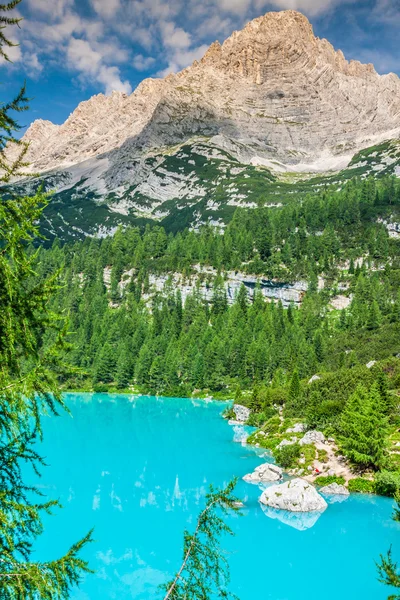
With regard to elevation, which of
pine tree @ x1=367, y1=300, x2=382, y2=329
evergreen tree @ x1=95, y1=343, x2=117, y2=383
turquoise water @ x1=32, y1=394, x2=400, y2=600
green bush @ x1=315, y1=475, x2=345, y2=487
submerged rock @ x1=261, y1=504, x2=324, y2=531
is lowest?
turquoise water @ x1=32, y1=394, x2=400, y2=600

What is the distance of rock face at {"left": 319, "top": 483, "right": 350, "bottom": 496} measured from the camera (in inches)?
1422

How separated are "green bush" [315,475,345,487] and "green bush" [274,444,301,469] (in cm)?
389

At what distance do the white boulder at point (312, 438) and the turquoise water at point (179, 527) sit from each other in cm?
549

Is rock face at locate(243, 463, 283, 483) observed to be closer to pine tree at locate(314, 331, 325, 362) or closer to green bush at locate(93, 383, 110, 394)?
pine tree at locate(314, 331, 325, 362)

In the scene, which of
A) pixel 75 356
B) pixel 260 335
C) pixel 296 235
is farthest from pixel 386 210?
pixel 75 356

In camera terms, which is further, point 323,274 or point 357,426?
point 323,274

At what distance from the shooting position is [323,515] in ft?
107

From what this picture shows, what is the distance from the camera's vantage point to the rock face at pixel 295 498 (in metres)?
33.4

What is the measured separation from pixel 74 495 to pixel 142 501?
238 inches

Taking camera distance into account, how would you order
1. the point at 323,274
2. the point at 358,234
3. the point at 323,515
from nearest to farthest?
1. the point at 323,515
2. the point at 323,274
3. the point at 358,234

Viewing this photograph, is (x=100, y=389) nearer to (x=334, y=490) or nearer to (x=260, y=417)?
(x=260, y=417)

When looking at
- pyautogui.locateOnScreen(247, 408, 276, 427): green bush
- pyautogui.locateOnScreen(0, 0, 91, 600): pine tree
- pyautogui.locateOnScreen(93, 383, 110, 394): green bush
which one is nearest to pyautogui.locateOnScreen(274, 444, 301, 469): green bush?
pyautogui.locateOnScreen(247, 408, 276, 427): green bush

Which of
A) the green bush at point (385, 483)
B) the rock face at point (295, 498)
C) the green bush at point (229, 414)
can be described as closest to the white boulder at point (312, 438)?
the green bush at point (385, 483)

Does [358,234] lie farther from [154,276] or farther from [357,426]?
[357,426]
